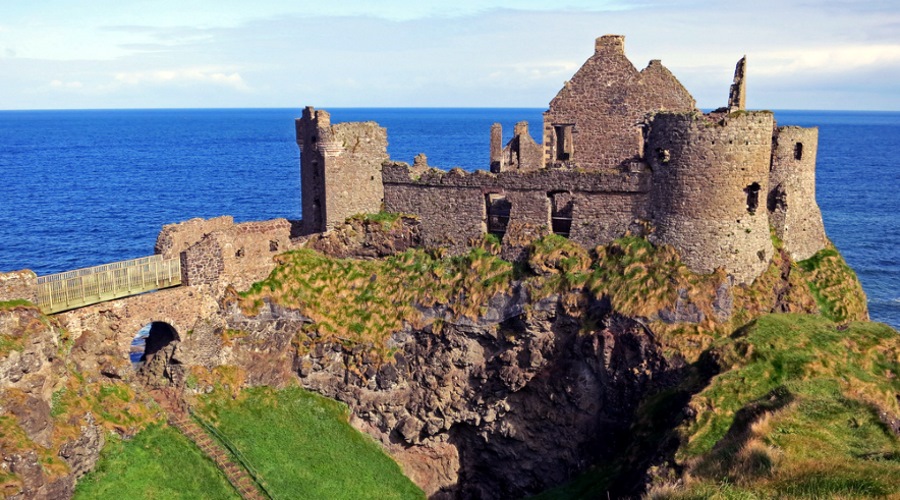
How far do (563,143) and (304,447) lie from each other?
66.0 feet

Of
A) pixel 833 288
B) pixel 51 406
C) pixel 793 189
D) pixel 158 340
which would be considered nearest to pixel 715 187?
pixel 793 189

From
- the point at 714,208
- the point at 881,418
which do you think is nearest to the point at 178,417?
the point at 714,208

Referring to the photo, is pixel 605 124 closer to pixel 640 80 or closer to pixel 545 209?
pixel 640 80

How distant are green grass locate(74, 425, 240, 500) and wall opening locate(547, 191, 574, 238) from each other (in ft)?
60.5

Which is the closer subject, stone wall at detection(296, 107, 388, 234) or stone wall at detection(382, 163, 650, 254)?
stone wall at detection(382, 163, 650, 254)

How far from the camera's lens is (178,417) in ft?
121

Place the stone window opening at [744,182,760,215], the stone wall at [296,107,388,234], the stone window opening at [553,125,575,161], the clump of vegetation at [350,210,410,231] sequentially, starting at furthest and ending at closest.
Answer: the stone window opening at [553,125,575,161] < the clump of vegetation at [350,210,410,231] < the stone wall at [296,107,388,234] < the stone window opening at [744,182,760,215]

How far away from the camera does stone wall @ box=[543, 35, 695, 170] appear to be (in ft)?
143

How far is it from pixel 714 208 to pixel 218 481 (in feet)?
74.7

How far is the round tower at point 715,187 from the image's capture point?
3719 cm

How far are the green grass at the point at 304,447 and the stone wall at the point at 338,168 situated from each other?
365 inches

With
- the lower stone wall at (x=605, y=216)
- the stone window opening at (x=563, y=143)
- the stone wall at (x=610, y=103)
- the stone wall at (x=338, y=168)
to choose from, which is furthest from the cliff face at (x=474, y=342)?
the stone window opening at (x=563, y=143)

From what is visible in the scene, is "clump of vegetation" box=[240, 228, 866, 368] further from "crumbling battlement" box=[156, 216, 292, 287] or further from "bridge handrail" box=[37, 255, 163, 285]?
"bridge handrail" box=[37, 255, 163, 285]

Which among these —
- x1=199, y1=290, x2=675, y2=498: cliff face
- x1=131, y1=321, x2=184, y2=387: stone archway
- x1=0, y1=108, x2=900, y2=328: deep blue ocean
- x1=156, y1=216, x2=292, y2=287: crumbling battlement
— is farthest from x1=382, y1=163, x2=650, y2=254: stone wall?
x1=0, y1=108, x2=900, y2=328: deep blue ocean
